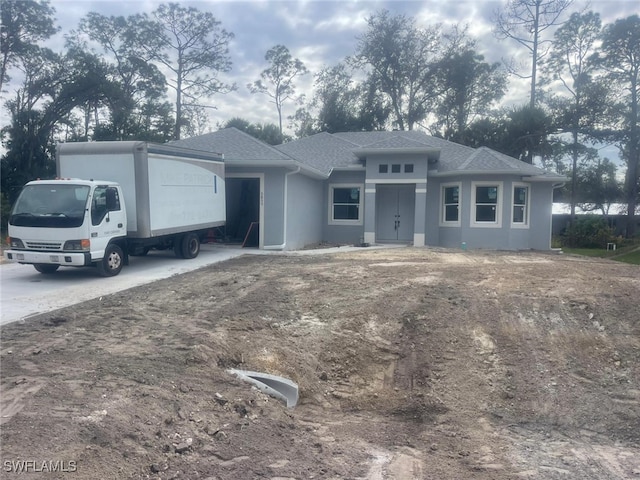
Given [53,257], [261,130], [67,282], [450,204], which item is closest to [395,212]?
[450,204]

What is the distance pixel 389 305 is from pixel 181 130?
3145 cm

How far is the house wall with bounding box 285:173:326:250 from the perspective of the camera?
16922 millimetres

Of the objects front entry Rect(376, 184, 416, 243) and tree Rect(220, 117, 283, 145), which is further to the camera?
tree Rect(220, 117, 283, 145)

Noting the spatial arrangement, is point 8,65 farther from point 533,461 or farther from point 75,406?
point 533,461

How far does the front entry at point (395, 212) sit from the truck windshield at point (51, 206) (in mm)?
12326

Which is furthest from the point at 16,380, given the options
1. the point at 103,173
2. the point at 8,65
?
the point at 8,65

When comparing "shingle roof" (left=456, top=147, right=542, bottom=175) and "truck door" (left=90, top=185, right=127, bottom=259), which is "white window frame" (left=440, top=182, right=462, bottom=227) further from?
"truck door" (left=90, top=185, right=127, bottom=259)

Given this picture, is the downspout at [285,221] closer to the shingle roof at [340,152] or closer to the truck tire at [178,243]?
the shingle roof at [340,152]

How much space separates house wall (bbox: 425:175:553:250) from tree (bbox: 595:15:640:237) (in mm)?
16308

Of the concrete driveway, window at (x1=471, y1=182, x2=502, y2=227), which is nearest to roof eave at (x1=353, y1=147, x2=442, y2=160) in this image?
window at (x1=471, y1=182, x2=502, y2=227)

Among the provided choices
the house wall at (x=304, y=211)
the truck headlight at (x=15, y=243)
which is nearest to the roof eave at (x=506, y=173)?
the house wall at (x=304, y=211)

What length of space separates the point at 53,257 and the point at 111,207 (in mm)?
1548

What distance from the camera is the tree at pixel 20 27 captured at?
28297 mm

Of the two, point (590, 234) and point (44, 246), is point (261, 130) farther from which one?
point (44, 246)
